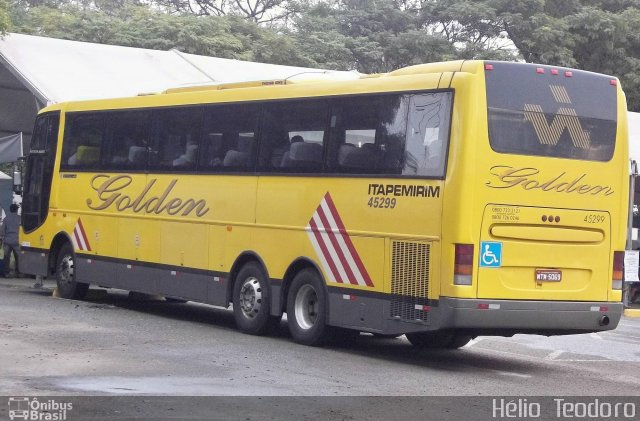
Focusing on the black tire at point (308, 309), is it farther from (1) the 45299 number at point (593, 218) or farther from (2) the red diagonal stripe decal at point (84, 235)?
(2) the red diagonal stripe decal at point (84, 235)

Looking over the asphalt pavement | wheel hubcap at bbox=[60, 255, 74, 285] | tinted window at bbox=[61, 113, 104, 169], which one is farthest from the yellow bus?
wheel hubcap at bbox=[60, 255, 74, 285]

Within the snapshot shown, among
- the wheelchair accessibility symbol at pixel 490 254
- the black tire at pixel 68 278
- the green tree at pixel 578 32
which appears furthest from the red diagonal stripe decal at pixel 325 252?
the green tree at pixel 578 32

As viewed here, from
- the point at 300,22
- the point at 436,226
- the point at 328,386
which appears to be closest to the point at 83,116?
the point at 436,226

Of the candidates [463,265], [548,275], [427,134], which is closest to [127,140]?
[427,134]

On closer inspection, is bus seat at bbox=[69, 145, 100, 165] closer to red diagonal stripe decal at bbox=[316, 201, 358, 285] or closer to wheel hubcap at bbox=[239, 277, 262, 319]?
wheel hubcap at bbox=[239, 277, 262, 319]

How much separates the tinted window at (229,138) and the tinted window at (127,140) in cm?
175

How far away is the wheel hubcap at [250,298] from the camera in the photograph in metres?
16.4

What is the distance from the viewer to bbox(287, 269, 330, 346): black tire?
49.8 ft

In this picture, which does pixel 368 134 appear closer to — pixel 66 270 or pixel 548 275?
pixel 548 275

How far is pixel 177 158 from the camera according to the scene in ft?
60.3

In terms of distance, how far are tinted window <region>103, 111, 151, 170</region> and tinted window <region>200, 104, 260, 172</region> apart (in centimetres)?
175

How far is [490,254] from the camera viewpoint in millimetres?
13453

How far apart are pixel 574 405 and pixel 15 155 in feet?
64.3

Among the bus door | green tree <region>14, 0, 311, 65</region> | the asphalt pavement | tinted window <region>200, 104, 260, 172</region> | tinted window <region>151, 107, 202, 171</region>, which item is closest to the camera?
the asphalt pavement
